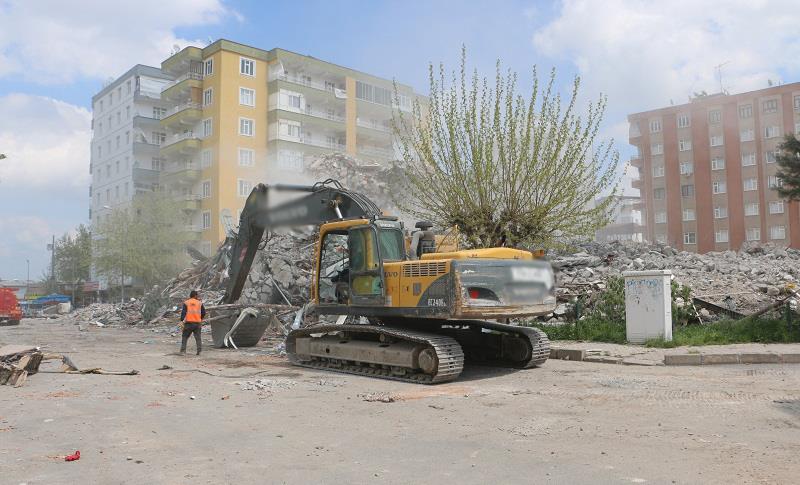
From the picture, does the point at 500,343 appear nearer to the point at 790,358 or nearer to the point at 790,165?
the point at 790,358

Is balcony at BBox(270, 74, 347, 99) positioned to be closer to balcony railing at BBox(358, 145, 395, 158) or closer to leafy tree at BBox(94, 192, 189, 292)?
balcony railing at BBox(358, 145, 395, 158)

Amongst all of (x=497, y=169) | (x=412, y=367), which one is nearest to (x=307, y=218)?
(x=412, y=367)

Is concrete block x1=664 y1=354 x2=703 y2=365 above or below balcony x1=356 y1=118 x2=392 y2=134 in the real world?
below

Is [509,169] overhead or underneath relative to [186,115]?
underneath

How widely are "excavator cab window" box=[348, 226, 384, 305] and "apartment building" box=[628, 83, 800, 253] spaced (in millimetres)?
51279

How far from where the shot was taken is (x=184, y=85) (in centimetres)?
4909

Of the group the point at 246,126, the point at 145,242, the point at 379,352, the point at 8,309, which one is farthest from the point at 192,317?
the point at 246,126

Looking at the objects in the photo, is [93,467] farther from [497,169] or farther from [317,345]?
[497,169]

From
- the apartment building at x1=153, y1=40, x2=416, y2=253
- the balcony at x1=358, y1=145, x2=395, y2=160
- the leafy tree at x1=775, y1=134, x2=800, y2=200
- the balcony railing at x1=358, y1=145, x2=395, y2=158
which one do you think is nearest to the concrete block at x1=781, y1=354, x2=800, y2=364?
the leafy tree at x1=775, y1=134, x2=800, y2=200

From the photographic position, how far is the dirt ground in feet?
15.8

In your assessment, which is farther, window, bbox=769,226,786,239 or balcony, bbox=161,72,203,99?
window, bbox=769,226,786,239

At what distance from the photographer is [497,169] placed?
15352 mm

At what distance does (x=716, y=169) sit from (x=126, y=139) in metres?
53.3

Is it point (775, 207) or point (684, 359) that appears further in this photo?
point (775, 207)
